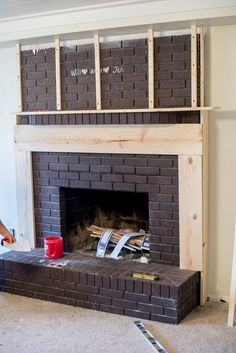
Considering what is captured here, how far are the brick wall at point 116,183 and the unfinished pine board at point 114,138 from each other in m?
0.07

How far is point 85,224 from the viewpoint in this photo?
180 inches

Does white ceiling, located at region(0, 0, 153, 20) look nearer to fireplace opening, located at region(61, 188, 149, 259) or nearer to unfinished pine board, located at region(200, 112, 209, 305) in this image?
unfinished pine board, located at region(200, 112, 209, 305)

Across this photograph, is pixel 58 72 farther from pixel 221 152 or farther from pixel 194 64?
pixel 221 152

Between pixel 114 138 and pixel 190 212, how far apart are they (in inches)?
31.9

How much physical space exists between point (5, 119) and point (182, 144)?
5.70ft

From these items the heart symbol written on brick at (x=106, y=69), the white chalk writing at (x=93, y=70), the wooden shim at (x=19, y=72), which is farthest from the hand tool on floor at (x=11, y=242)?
the heart symbol written on brick at (x=106, y=69)

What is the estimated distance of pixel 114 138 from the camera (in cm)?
386

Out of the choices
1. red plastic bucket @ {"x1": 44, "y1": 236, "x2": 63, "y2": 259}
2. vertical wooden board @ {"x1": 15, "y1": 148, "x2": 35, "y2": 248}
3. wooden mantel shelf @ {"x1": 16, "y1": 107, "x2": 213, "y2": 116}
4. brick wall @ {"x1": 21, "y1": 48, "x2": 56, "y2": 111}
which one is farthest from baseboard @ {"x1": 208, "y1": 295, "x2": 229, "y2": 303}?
brick wall @ {"x1": 21, "y1": 48, "x2": 56, "y2": 111}

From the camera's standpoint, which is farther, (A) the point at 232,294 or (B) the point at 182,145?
(B) the point at 182,145

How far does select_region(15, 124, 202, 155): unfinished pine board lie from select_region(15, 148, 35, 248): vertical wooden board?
0.12 metres

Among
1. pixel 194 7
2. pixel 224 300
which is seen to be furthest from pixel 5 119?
pixel 224 300

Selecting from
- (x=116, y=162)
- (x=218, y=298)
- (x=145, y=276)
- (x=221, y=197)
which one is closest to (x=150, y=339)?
(x=145, y=276)

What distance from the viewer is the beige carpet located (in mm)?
3082

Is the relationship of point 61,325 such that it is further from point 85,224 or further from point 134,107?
point 134,107
